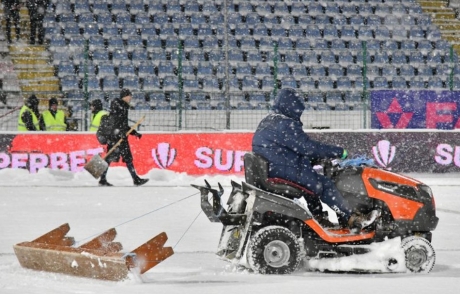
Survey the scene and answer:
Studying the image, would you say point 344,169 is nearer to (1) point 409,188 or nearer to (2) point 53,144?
(1) point 409,188

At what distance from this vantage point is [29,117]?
18078 millimetres

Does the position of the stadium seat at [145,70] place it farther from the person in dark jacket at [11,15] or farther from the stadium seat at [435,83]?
the stadium seat at [435,83]

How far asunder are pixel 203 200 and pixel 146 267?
27.9 inches

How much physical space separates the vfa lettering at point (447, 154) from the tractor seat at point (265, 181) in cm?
1225

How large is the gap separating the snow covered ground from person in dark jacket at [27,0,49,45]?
7.85m

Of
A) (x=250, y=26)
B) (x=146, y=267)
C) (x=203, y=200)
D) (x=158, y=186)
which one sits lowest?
(x=158, y=186)

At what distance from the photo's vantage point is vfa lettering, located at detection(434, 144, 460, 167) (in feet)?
60.6

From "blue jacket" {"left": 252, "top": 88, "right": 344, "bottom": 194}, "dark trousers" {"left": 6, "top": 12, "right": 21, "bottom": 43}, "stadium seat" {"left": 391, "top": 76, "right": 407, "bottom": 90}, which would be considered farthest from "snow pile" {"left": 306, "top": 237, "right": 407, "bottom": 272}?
"dark trousers" {"left": 6, "top": 12, "right": 21, "bottom": 43}

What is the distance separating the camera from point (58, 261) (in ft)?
21.1

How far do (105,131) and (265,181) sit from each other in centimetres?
940

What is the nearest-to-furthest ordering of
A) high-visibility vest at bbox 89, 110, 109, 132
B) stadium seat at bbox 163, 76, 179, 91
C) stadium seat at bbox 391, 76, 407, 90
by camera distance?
1. high-visibility vest at bbox 89, 110, 109, 132
2. stadium seat at bbox 163, 76, 179, 91
3. stadium seat at bbox 391, 76, 407, 90

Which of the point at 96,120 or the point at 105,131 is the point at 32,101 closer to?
the point at 96,120

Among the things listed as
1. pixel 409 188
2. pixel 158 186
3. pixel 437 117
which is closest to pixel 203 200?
pixel 409 188

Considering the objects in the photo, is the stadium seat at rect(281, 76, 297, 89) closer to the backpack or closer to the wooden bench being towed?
the backpack
